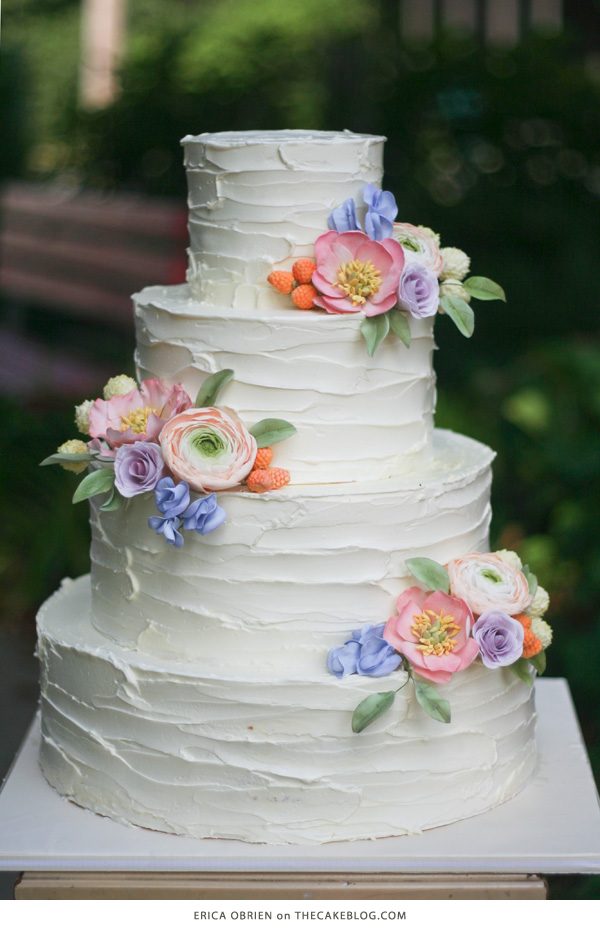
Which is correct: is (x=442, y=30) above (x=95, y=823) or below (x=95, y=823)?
above

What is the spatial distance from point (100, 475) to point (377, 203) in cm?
79

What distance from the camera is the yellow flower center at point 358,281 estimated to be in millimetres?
2145

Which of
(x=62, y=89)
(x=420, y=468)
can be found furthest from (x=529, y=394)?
(x=62, y=89)

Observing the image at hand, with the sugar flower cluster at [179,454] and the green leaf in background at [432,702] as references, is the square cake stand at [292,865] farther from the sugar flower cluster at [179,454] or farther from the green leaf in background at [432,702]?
the sugar flower cluster at [179,454]

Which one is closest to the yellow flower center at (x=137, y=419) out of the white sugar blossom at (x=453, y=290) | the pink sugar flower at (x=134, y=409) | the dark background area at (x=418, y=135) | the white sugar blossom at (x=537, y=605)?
the pink sugar flower at (x=134, y=409)

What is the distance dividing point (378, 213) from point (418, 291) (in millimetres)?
180

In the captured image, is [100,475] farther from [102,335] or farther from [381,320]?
[102,335]

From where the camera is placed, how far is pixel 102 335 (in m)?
7.16

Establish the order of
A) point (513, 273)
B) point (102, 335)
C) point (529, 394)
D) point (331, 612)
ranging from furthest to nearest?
point (102, 335) → point (513, 273) → point (529, 394) → point (331, 612)

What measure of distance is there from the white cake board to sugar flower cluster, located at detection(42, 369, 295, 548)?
60 centimetres

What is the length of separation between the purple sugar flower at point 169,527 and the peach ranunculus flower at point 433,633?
45cm

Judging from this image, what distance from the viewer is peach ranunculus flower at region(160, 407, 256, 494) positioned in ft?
6.72

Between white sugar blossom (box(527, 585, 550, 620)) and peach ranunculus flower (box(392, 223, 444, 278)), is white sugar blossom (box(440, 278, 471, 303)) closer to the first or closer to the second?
peach ranunculus flower (box(392, 223, 444, 278))

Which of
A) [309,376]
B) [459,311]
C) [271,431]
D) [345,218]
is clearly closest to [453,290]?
[459,311]
